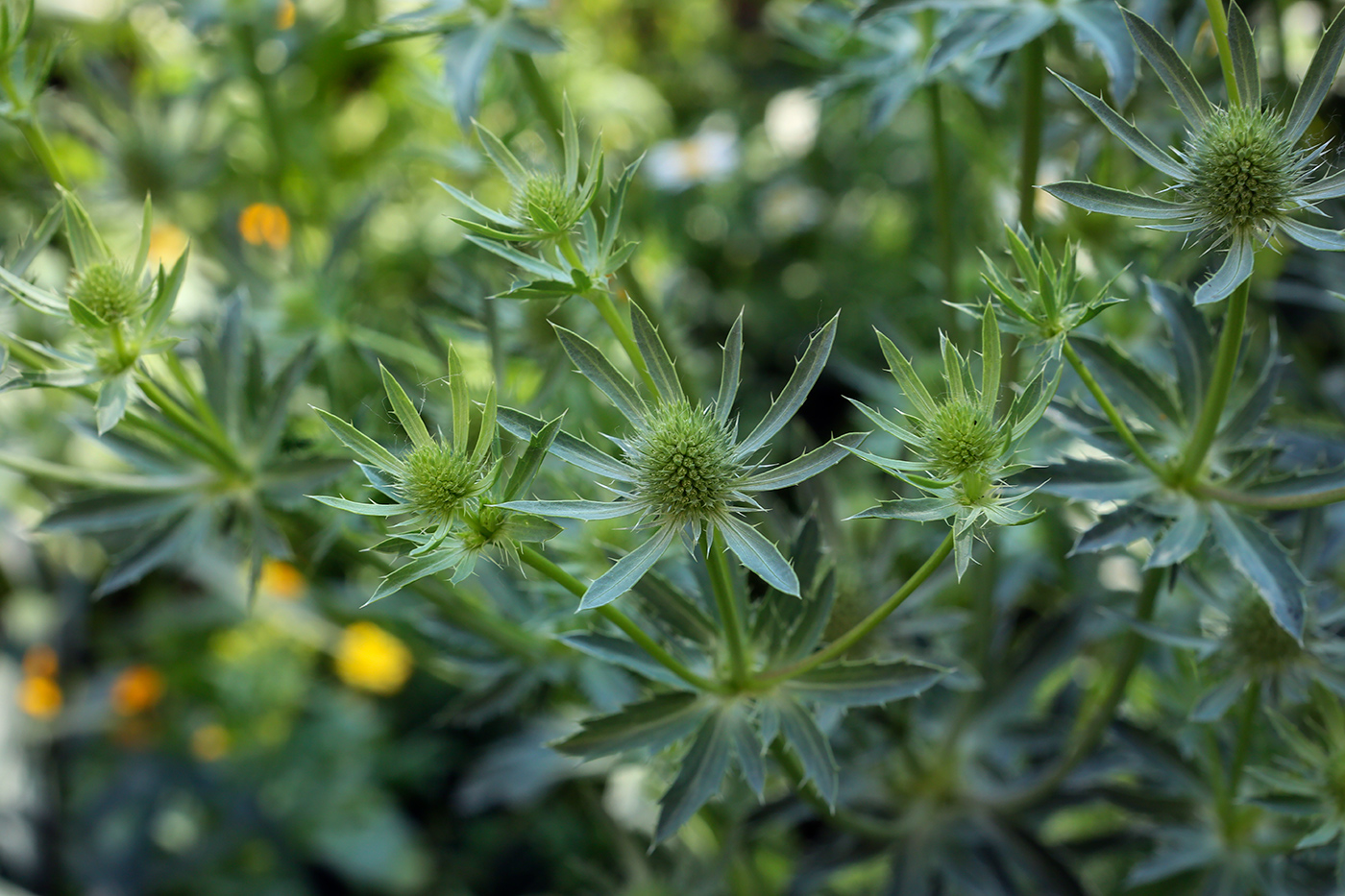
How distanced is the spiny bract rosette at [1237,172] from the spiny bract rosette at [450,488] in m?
0.33

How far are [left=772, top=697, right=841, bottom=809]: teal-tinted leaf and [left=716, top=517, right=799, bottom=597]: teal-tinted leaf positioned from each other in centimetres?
14

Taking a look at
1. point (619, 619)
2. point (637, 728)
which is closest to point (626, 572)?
point (619, 619)

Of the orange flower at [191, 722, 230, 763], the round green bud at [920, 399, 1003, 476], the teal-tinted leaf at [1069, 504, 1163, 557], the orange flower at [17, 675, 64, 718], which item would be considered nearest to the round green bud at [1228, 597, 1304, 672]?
the teal-tinted leaf at [1069, 504, 1163, 557]

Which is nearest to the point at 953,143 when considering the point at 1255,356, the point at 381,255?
the point at 1255,356

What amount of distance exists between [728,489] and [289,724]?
4.14 ft

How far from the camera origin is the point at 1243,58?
0.56 m

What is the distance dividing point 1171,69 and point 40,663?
1.80 metres

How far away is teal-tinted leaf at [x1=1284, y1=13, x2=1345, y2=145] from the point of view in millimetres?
548

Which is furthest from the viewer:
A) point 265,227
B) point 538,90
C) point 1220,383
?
point 265,227

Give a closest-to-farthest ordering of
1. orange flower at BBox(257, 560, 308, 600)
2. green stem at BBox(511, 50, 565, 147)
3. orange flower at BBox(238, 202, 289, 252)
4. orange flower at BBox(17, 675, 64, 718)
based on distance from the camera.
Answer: green stem at BBox(511, 50, 565, 147)
orange flower at BBox(238, 202, 289, 252)
orange flower at BBox(257, 560, 308, 600)
orange flower at BBox(17, 675, 64, 718)

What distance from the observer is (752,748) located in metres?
0.67

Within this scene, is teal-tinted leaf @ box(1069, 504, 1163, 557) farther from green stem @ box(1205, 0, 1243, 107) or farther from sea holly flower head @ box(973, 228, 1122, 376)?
green stem @ box(1205, 0, 1243, 107)

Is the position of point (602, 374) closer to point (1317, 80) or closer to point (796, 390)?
point (796, 390)

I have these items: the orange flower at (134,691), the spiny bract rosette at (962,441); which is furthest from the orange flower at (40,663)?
the spiny bract rosette at (962,441)
